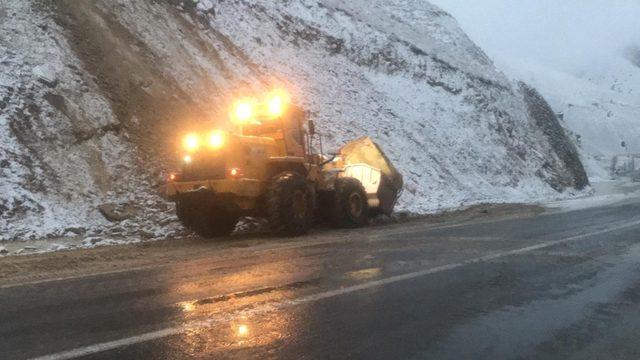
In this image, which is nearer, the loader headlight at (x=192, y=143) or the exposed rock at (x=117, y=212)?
the loader headlight at (x=192, y=143)

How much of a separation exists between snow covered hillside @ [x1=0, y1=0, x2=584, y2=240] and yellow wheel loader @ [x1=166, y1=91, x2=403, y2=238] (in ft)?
4.75

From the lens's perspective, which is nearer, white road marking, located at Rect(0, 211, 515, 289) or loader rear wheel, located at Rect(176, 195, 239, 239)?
white road marking, located at Rect(0, 211, 515, 289)

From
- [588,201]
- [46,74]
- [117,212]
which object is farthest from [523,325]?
[588,201]

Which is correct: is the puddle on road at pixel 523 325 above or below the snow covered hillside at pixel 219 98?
below

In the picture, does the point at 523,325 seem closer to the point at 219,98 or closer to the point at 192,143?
the point at 192,143

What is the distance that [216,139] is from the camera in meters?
12.3

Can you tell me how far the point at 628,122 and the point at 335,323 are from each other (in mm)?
90957

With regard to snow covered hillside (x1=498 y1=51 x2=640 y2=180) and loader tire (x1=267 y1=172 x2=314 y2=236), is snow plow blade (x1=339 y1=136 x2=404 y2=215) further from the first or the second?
snow covered hillside (x1=498 y1=51 x2=640 y2=180)

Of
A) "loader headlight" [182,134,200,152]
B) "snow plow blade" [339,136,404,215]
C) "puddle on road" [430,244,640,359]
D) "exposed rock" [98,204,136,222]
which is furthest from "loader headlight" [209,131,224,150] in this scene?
"puddle on road" [430,244,640,359]

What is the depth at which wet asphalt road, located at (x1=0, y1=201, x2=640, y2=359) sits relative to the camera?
4.46m

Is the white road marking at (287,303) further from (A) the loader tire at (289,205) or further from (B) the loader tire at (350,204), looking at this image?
(B) the loader tire at (350,204)

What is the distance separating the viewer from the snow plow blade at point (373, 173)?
16391 millimetres

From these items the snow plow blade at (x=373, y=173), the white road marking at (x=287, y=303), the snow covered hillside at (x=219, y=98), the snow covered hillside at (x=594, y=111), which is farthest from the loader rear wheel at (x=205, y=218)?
the snow covered hillside at (x=594, y=111)

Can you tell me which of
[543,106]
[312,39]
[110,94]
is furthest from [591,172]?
[110,94]
